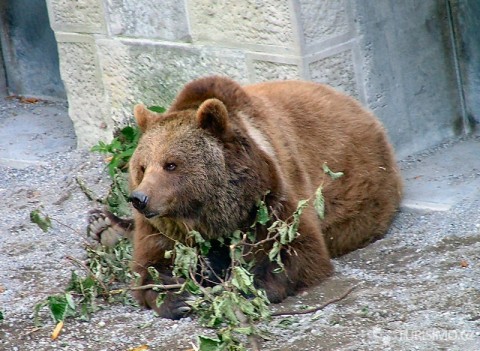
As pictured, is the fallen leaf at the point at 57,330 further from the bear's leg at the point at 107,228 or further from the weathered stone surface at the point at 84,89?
the weathered stone surface at the point at 84,89

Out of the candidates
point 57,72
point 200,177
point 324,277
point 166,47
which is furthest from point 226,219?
point 57,72

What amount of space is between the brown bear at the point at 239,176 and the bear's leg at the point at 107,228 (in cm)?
60

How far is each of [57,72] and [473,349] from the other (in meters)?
6.32

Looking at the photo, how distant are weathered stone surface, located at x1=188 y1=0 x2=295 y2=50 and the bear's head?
1316mm

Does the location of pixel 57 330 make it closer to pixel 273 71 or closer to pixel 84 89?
pixel 273 71

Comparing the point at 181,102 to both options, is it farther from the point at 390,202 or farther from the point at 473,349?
the point at 473,349

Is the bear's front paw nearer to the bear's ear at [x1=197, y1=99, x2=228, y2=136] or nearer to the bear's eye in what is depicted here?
the bear's eye

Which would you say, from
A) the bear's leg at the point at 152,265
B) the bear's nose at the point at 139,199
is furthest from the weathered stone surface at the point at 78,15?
the bear's nose at the point at 139,199

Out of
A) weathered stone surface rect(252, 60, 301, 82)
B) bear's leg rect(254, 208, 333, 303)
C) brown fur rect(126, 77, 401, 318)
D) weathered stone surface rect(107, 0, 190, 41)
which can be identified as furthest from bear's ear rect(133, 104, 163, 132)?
weathered stone surface rect(107, 0, 190, 41)

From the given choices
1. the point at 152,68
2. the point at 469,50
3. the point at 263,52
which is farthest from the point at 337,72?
the point at 152,68

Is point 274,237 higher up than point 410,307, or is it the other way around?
point 274,237

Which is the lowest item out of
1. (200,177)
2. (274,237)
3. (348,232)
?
(348,232)

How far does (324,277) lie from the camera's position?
5137mm

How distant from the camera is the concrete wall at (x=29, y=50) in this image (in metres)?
9.37
